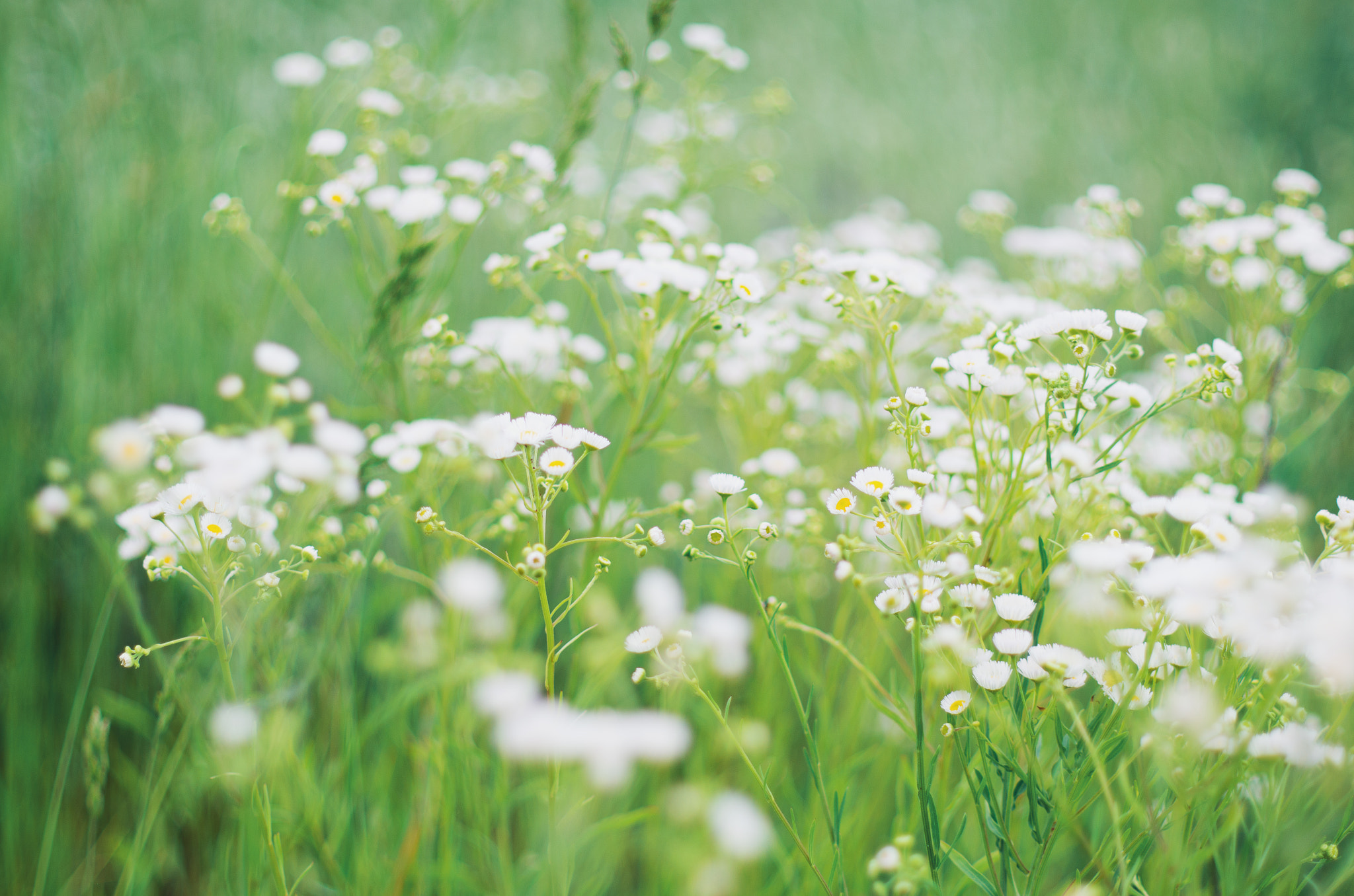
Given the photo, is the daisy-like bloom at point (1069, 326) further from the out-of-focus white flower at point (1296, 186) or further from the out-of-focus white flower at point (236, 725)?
the out-of-focus white flower at point (236, 725)

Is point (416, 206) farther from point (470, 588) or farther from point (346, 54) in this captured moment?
point (346, 54)

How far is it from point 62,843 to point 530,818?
92 cm

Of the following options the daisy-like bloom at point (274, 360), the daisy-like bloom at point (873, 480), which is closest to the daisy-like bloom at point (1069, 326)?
the daisy-like bloom at point (873, 480)

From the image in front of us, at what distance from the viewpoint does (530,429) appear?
3.20ft

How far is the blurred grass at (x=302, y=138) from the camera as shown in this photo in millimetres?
1825

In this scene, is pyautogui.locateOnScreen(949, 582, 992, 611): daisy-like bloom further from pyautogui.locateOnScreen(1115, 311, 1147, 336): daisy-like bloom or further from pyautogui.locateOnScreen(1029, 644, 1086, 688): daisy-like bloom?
pyautogui.locateOnScreen(1115, 311, 1147, 336): daisy-like bloom

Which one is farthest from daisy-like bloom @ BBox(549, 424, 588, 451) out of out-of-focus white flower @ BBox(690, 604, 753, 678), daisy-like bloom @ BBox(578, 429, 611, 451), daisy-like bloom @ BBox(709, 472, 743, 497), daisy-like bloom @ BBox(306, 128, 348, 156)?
daisy-like bloom @ BBox(306, 128, 348, 156)

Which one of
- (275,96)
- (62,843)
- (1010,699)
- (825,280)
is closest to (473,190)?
(825,280)

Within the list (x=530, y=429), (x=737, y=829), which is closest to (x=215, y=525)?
(x=530, y=429)

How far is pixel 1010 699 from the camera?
1010mm

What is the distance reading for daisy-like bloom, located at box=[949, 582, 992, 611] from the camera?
3.03ft

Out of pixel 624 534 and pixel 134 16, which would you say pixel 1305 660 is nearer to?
pixel 624 534

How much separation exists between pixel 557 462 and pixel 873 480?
1.41 feet

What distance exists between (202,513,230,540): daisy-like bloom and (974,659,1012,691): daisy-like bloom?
38.6 inches
